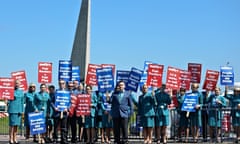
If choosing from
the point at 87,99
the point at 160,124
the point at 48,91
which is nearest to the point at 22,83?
the point at 48,91

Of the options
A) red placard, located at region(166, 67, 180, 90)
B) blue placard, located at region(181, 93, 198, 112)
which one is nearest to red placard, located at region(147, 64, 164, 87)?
red placard, located at region(166, 67, 180, 90)

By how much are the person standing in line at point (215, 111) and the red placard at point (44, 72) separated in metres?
5.39

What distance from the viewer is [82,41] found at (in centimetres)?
2411

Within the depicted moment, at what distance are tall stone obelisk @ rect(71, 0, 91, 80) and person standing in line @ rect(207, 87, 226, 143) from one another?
8225 mm

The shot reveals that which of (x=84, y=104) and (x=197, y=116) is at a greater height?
(x=84, y=104)

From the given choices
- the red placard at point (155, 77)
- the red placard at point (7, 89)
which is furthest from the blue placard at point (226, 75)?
the red placard at point (7, 89)

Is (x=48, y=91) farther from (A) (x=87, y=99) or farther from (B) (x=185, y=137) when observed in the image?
(B) (x=185, y=137)

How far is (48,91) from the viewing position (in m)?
16.7

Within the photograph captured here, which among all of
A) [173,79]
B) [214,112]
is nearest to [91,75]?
[173,79]

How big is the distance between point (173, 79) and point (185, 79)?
2.82 ft

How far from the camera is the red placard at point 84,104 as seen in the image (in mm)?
16062

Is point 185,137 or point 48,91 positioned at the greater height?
point 48,91

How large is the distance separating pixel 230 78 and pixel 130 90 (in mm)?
3706

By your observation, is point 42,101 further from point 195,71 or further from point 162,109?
point 195,71
